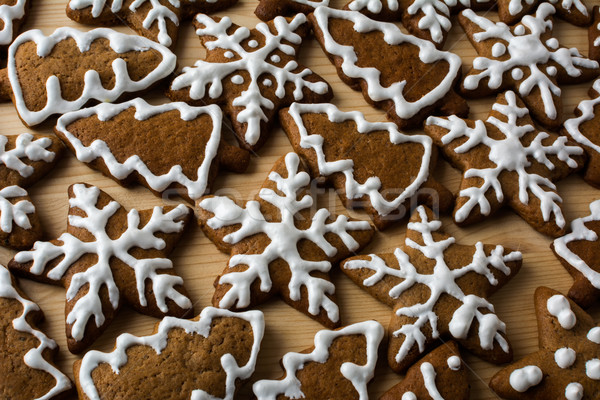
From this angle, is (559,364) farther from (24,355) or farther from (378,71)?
(24,355)

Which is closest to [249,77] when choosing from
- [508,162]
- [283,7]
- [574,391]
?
[283,7]

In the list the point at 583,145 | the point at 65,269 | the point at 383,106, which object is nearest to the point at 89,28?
the point at 65,269

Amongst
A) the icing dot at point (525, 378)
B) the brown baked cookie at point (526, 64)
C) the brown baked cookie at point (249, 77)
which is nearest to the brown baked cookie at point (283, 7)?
the brown baked cookie at point (249, 77)

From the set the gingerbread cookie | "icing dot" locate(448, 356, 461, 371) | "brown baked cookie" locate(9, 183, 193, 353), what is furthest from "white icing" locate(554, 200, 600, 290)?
"brown baked cookie" locate(9, 183, 193, 353)

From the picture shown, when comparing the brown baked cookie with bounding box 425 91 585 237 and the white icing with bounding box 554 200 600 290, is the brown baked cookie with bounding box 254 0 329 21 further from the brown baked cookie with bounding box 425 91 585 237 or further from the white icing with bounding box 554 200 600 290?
the white icing with bounding box 554 200 600 290

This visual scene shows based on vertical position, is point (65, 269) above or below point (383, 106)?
below

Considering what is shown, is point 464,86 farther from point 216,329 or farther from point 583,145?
point 216,329

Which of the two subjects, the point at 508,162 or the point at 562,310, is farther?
the point at 508,162
